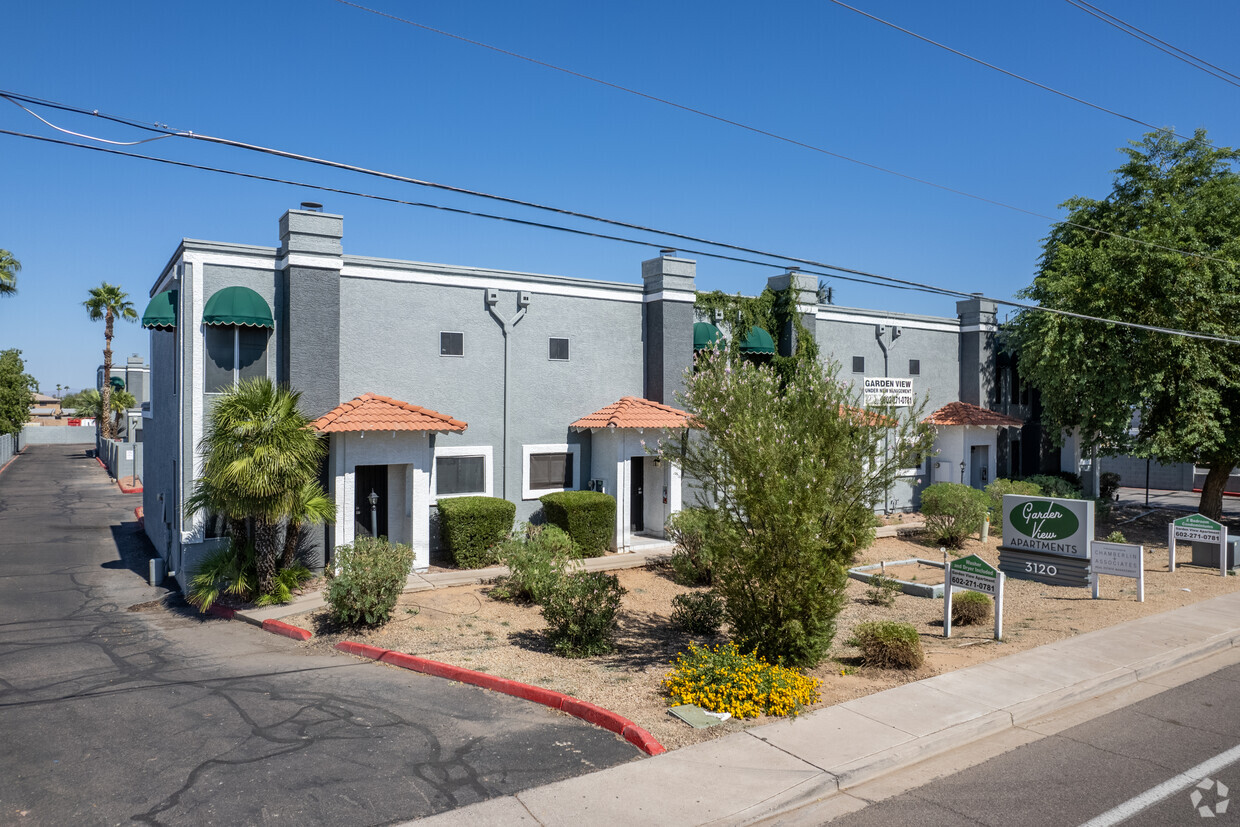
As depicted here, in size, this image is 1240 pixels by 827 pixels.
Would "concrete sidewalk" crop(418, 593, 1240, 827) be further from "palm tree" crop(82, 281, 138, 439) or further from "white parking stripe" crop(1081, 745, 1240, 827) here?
"palm tree" crop(82, 281, 138, 439)

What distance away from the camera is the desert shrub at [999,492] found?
22594mm

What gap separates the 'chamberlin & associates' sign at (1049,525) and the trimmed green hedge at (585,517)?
8334mm

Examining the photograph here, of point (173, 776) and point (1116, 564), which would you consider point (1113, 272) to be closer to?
point (1116, 564)

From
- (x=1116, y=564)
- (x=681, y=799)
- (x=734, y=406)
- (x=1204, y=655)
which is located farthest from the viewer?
(x=1116, y=564)

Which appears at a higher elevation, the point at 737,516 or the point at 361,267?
the point at 361,267

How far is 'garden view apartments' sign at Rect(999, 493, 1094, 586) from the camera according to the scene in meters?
14.6

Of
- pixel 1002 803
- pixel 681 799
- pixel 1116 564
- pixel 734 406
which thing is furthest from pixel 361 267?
pixel 1116 564

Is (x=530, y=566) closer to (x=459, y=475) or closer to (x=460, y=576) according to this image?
(x=460, y=576)

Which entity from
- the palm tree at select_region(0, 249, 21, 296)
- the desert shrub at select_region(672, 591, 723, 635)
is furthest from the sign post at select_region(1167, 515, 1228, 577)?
the palm tree at select_region(0, 249, 21, 296)

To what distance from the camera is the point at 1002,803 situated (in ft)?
22.4

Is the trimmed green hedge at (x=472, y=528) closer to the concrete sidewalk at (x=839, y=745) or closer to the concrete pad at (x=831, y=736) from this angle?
the concrete pad at (x=831, y=736)


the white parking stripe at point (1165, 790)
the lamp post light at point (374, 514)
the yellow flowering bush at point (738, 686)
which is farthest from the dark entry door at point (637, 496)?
the white parking stripe at point (1165, 790)

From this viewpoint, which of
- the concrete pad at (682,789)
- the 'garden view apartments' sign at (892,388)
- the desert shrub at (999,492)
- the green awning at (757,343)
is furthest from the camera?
the 'garden view apartments' sign at (892,388)

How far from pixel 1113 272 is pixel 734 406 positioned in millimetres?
17996
